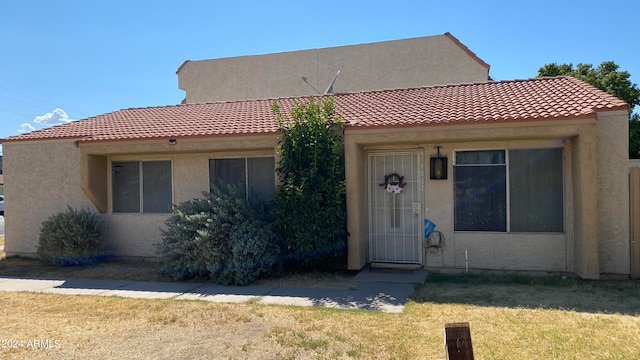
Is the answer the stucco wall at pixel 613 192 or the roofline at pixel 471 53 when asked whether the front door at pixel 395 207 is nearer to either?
the stucco wall at pixel 613 192

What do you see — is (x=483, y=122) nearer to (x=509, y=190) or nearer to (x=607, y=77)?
(x=509, y=190)

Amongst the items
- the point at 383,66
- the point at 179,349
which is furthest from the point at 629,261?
the point at 383,66

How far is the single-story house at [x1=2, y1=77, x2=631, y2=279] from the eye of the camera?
816 cm

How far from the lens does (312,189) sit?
8.96 m

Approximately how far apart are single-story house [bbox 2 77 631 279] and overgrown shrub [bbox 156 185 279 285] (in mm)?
1301

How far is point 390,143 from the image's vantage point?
30.0ft

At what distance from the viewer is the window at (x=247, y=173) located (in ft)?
33.5

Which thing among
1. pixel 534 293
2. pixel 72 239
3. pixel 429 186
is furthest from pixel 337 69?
pixel 534 293

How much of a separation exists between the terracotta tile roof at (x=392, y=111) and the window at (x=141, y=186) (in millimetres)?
814

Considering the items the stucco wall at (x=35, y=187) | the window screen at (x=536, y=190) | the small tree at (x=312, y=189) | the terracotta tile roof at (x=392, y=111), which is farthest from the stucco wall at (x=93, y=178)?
the window screen at (x=536, y=190)

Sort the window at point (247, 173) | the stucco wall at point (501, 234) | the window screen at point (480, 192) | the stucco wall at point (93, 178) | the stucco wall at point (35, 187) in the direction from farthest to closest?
the stucco wall at point (35, 187) → the stucco wall at point (93, 178) → the window at point (247, 173) → the window screen at point (480, 192) → the stucco wall at point (501, 234)

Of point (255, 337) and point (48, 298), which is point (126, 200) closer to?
point (48, 298)

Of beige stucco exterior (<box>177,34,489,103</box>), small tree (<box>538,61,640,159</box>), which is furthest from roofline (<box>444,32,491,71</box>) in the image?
small tree (<box>538,61,640,159</box>)

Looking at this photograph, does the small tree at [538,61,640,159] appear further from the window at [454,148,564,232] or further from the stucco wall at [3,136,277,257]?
the stucco wall at [3,136,277,257]
